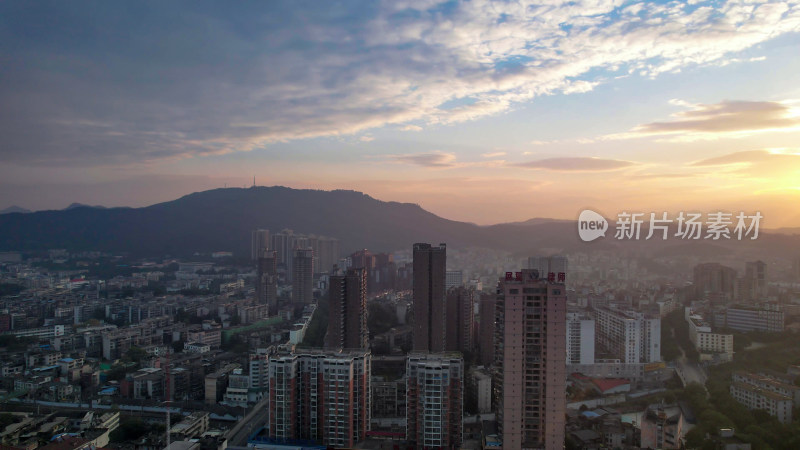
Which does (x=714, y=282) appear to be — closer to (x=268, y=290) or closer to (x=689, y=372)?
(x=689, y=372)

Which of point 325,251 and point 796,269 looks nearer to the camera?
point 796,269

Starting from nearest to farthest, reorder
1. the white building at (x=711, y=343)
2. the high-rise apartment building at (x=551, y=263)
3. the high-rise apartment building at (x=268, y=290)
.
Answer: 1. the white building at (x=711, y=343)
2. the high-rise apartment building at (x=551, y=263)
3. the high-rise apartment building at (x=268, y=290)

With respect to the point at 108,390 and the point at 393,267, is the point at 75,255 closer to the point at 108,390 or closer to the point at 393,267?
the point at 393,267

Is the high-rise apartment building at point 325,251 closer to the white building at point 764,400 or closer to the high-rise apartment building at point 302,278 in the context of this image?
the high-rise apartment building at point 302,278

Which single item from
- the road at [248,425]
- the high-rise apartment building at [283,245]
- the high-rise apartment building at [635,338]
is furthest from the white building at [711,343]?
the high-rise apartment building at [283,245]

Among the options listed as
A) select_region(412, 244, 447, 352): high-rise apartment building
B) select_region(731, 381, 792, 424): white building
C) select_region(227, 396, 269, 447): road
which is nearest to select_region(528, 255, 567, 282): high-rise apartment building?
select_region(412, 244, 447, 352): high-rise apartment building

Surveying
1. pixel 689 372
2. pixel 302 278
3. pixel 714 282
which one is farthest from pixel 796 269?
pixel 302 278

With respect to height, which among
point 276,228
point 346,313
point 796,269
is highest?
point 276,228
